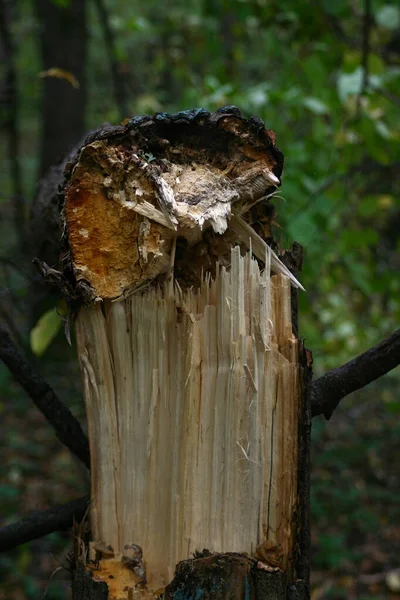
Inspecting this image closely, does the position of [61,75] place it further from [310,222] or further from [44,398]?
[44,398]

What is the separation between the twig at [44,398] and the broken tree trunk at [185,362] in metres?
0.16

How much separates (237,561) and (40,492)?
3821 mm

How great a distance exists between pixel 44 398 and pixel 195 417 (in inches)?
17.1

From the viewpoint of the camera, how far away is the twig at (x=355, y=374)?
1.26 metres

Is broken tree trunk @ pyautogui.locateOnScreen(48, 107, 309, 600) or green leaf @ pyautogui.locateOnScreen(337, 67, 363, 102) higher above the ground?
green leaf @ pyautogui.locateOnScreen(337, 67, 363, 102)

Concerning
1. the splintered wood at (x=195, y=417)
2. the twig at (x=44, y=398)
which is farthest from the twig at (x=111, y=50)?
the splintered wood at (x=195, y=417)

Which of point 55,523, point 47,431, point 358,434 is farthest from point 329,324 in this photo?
point 55,523

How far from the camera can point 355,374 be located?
4.27ft

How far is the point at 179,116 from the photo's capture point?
1228 mm

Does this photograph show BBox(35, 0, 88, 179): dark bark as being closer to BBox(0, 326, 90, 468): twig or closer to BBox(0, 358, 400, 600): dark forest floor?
BBox(0, 358, 400, 600): dark forest floor

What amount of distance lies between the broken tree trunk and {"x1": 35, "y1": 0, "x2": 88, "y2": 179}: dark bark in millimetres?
3995

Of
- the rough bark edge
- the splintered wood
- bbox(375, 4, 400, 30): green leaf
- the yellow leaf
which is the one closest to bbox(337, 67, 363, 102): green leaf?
bbox(375, 4, 400, 30): green leaf

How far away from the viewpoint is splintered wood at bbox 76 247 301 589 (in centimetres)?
118

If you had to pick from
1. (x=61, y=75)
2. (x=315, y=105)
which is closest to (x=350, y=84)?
(x=315, y=105)
